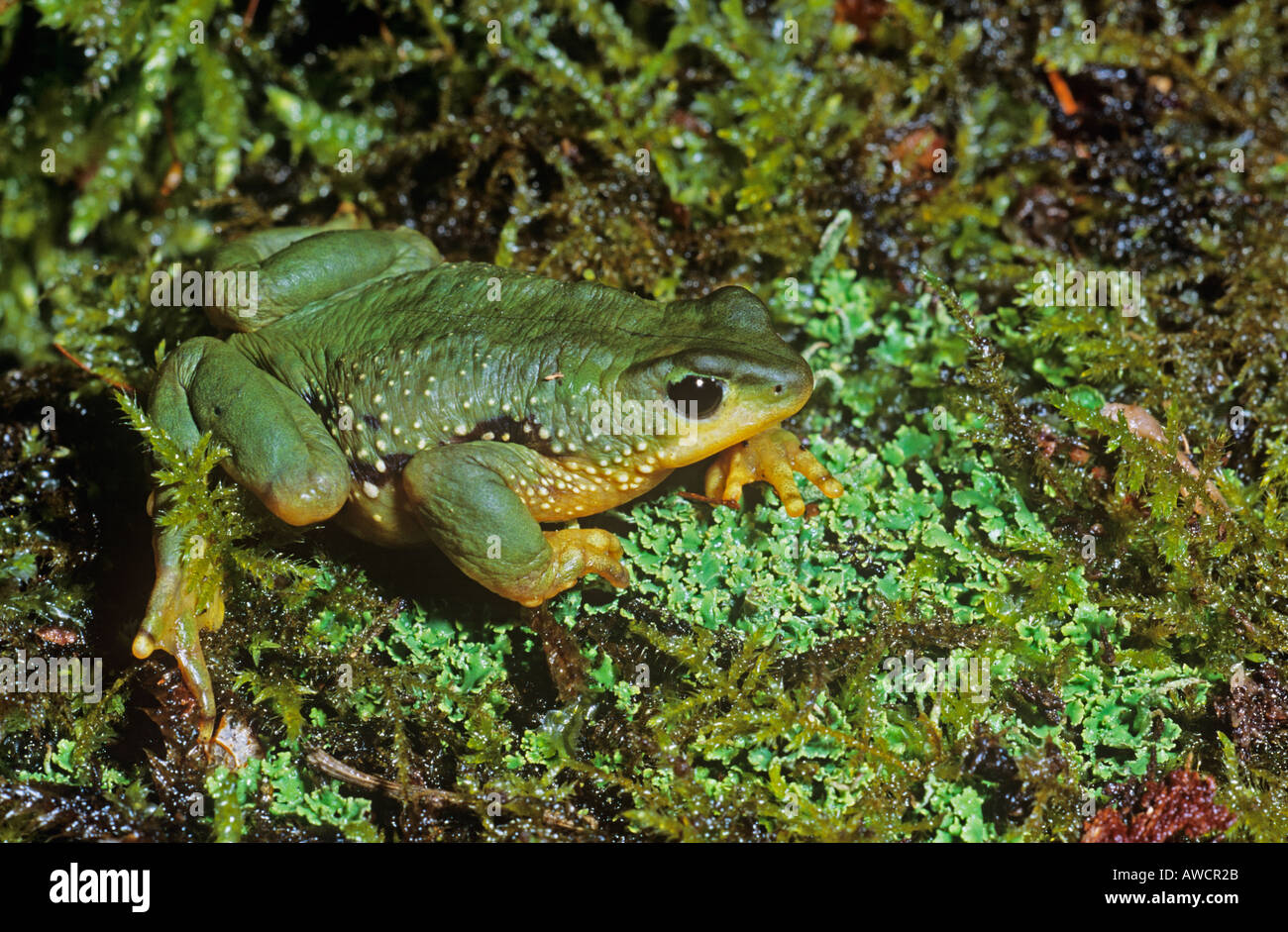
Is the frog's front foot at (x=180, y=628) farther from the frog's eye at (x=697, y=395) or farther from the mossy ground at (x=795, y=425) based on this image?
the frog's eye at (x=697, y=395)

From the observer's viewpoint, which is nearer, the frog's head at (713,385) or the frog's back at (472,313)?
the frog's head at (713,385)

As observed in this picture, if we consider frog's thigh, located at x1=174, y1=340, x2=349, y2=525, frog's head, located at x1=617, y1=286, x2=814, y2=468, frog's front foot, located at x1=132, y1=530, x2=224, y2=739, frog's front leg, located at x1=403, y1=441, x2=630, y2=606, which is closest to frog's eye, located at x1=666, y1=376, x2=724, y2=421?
frog's head, located at x1=617, y1=286, x2=814, y2=468

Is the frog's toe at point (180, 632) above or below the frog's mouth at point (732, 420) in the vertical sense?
below

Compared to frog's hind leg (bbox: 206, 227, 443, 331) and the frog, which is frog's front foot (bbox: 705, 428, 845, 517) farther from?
frog's hind leg (bbox: 206, 227, 443, 331)

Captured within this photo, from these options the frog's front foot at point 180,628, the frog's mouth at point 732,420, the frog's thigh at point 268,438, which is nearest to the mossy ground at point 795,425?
the frog's front foot at point 180,628

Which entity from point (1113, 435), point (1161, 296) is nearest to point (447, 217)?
point (1113, 435)

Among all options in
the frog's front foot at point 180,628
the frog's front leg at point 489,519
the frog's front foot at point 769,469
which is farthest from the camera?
the frog's front foot at point 769,469
